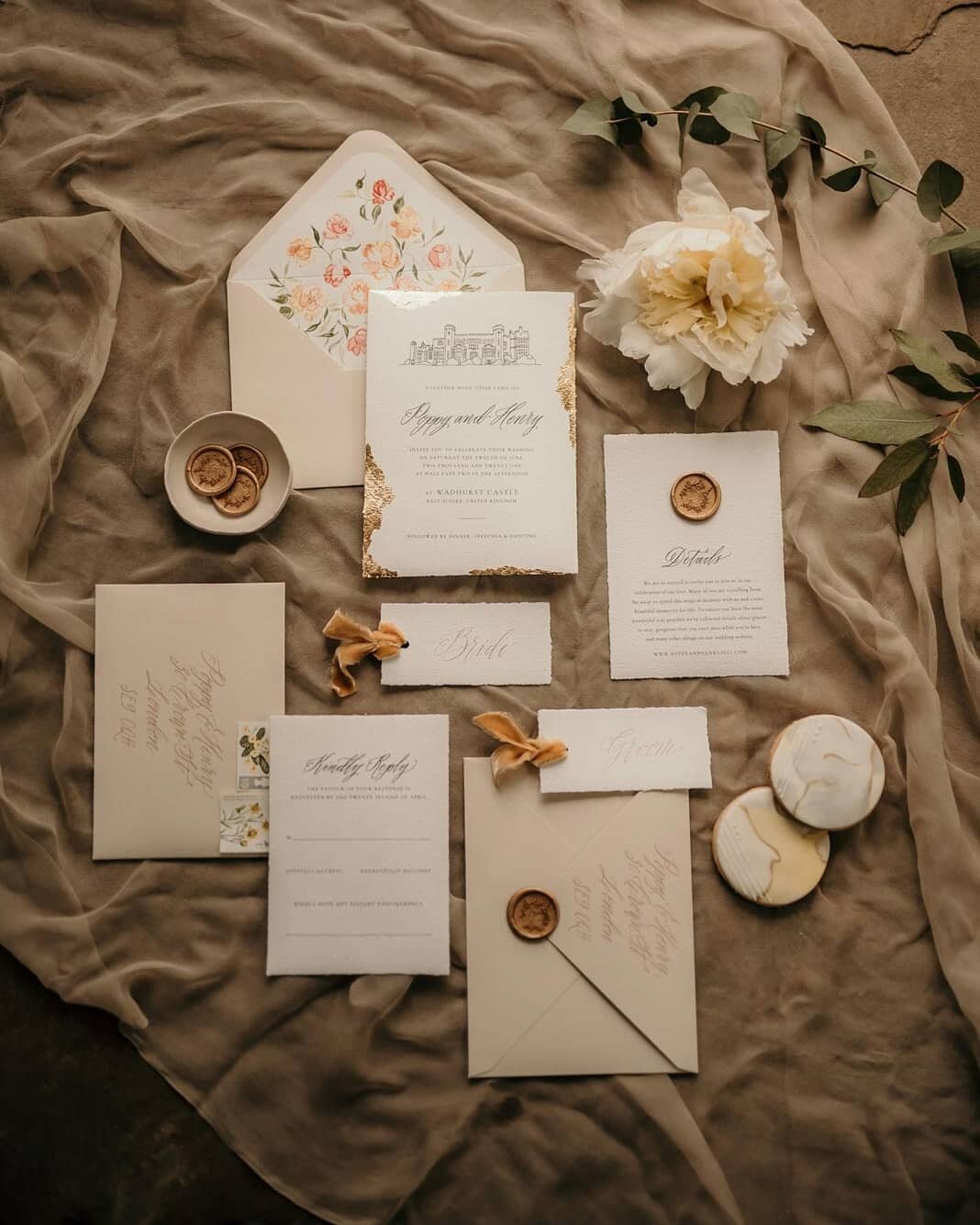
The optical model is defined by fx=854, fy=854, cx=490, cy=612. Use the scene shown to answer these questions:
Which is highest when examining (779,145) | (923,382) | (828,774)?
(779,145)

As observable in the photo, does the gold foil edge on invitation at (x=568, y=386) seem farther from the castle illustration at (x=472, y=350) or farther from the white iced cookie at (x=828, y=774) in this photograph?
the white iced cookie at (x=828, y=774)

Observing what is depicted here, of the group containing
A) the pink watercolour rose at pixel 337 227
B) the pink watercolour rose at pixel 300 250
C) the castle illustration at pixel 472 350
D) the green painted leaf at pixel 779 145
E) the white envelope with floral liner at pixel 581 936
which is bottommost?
the white envelope with floral liner at pixel 581 936

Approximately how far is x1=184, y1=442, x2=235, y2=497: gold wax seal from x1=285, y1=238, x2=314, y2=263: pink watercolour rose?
9.6 inches

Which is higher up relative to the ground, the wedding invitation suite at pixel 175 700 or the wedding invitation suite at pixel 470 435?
the wedding invitation suite at pixel 470 435

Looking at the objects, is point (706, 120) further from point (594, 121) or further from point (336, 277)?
point (336, 277)

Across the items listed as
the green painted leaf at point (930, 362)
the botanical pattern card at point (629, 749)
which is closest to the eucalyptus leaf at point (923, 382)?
the green painted leaf at point (930, 362)

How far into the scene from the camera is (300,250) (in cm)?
101

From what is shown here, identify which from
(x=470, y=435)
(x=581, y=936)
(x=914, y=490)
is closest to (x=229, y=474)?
(x=470, y=435)

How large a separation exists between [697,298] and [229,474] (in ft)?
1.85

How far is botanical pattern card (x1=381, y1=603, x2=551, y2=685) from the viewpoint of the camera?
979mm

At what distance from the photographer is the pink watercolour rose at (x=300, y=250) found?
1.01 m

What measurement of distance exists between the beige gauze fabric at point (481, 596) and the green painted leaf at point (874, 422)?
1.7 inches

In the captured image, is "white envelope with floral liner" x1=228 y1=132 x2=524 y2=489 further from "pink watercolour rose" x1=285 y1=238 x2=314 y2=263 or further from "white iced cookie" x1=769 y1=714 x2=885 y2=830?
"white iced cookie" x1=769 y1=714 x2=885 y2=830

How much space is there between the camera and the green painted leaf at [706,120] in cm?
99
